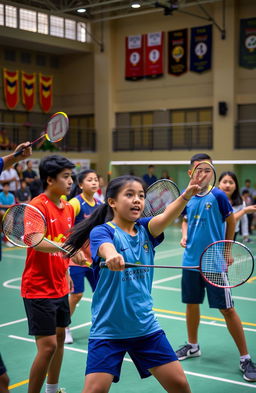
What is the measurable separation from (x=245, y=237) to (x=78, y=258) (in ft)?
44.2

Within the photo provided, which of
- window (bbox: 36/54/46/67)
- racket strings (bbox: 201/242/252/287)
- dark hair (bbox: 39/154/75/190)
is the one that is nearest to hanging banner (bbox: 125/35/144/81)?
window (bbox: 36/54/46/67)

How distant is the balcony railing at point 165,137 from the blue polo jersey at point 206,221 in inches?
760

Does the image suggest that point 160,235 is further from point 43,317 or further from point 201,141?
point 201,141

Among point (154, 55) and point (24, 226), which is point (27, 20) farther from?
point (24, 226)

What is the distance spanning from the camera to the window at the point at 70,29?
91.6ft

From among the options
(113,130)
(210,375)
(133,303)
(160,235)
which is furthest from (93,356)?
(113,130)

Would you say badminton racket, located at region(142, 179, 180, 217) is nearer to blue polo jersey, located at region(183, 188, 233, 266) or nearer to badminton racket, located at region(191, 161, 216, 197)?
badminton racket, located at region(191, 161, 216, 197)

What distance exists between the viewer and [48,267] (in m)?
4.71

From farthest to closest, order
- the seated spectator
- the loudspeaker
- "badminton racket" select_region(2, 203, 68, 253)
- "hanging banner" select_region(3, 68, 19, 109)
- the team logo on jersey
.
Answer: "hanging banner" select_region(3, 68, 19, 109) → the loudspeaker → the seated spectator → "badminton racket" select_region(2, 203, 68, 253) → the team logo on jersey

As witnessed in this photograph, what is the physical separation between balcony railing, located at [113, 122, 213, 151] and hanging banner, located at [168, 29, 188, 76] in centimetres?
256

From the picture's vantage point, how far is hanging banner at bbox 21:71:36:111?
1089 inches

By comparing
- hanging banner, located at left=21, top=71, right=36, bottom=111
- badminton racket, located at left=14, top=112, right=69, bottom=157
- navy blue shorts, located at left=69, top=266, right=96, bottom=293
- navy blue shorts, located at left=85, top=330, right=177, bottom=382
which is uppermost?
hanging banner, located at left=21, top=71, right=36, bottom=111

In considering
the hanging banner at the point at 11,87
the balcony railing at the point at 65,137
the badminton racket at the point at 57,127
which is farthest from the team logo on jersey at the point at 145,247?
the hanging banner at the point at 11,87

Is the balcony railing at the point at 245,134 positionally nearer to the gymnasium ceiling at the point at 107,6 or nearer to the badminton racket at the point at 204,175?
the gymnasium ceiling at the point at 107,6
